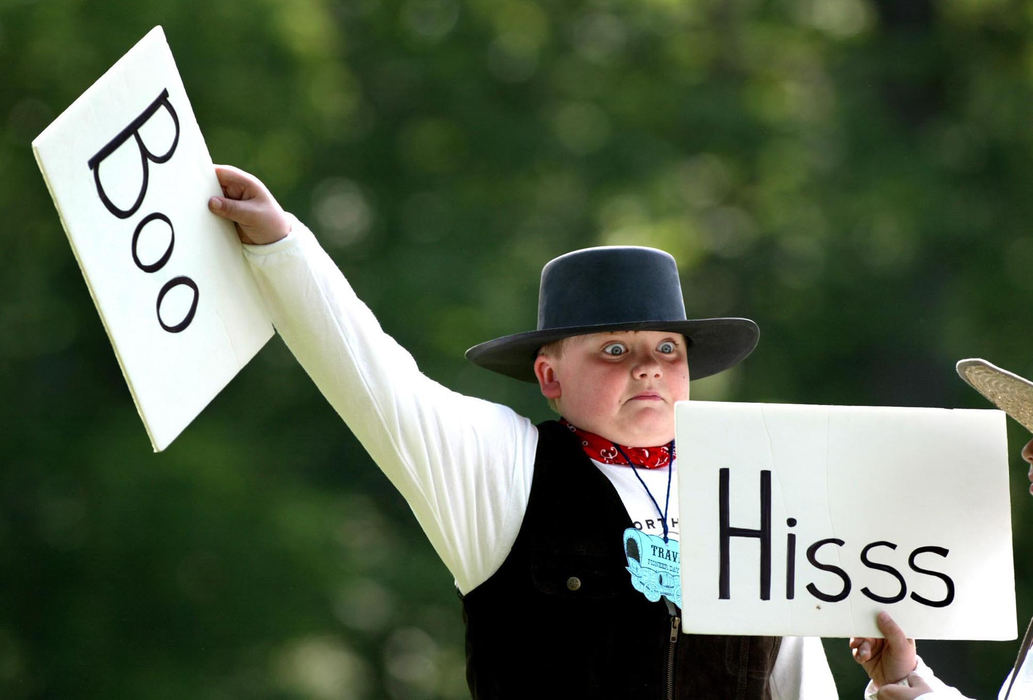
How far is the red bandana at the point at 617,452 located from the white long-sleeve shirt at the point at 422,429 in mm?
36

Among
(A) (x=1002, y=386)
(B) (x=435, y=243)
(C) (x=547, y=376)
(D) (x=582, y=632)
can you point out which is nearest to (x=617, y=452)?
(C) (x=547, y=376)

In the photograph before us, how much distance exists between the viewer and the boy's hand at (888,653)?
260 centimetres

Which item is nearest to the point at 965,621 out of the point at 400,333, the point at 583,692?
the point at 583,692

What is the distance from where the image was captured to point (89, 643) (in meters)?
7.63

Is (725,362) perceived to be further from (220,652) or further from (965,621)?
(220,652)

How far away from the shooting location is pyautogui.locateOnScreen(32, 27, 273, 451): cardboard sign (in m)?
2.35

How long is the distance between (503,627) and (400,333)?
499 cm

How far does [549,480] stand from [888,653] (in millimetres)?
651

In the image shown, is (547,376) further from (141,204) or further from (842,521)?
(141,204)

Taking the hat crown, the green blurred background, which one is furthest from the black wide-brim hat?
the green blurred background

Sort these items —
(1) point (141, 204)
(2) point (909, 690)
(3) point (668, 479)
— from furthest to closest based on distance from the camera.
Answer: (3) point (668, 479), (2) point (909, 690), (1) point (141, 204)

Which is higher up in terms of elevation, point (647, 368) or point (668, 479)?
point (647, 368)

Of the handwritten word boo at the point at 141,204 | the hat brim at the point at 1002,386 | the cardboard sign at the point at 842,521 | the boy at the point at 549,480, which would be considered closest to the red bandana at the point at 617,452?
the boy at the point at 549,480

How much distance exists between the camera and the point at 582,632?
2799 millimetres
